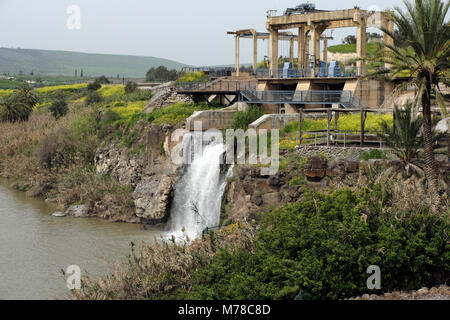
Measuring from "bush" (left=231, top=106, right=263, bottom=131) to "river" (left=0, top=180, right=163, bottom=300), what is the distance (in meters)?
7.84

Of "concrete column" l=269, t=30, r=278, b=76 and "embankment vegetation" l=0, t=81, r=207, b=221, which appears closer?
"embankment vegetation" l=0, t=81, r=207, b=221

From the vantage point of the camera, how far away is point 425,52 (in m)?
20.4

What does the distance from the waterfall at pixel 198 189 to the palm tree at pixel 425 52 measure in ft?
36.4

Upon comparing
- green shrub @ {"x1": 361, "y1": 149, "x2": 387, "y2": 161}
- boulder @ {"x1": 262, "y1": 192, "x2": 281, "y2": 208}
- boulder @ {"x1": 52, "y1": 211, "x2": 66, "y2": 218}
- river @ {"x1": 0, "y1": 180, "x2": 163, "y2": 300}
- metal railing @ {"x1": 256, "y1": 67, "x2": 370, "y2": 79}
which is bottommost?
river @ {"x1": 0, "y1": 180, "x2": 163, "y2": 300}

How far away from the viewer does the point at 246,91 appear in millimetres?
37844

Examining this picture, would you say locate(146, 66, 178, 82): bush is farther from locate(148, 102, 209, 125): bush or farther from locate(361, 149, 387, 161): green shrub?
locate(361, 149, 387, 161): green shrub

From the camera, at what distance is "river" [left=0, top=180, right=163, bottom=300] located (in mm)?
22391

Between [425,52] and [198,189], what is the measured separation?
48.2ft

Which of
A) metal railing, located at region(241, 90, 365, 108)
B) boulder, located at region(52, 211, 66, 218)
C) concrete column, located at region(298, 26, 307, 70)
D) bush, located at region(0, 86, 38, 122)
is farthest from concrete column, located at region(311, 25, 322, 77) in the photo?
bush, located at region(0, 86, 38, 122)

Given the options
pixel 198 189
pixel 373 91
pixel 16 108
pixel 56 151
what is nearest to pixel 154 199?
pixel 198 189

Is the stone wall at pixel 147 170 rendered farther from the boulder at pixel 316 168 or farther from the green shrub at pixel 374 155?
the green shrub at pixel 374 155

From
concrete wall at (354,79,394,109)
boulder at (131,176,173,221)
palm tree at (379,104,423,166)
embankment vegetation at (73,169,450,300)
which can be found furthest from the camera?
concrete wall at (354,79,394,109)
